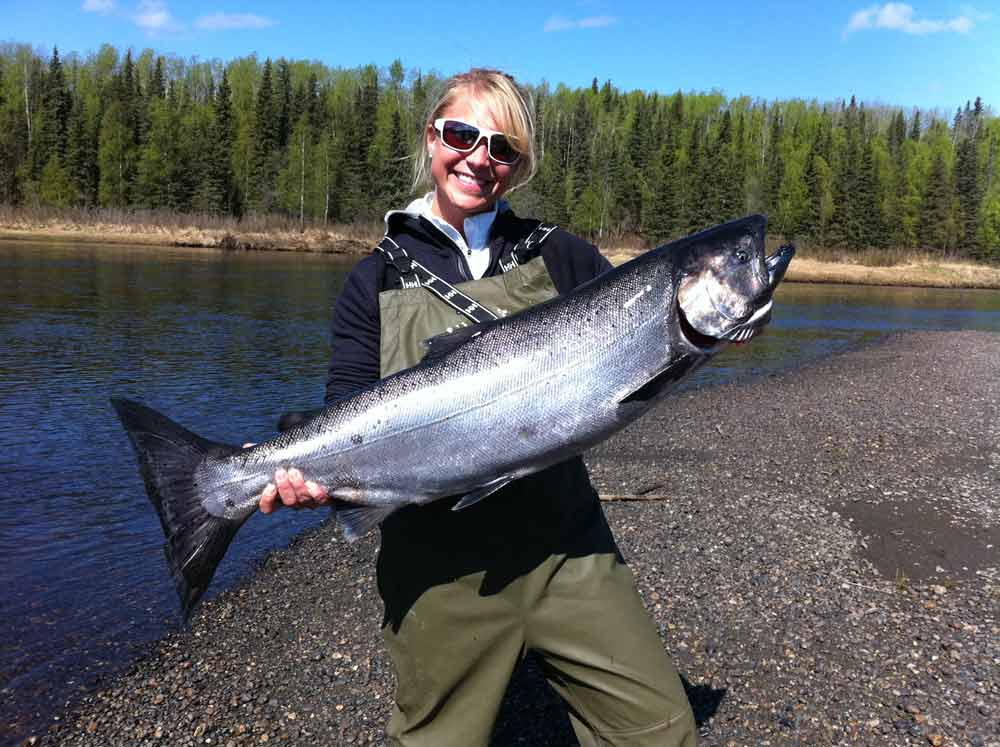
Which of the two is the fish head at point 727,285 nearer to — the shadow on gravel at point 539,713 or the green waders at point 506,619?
the green waders at point 506,619

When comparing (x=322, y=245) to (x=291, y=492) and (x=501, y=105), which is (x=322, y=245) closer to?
(x=501, y=105)

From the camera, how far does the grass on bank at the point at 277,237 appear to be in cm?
6356

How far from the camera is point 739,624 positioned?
5973 mm

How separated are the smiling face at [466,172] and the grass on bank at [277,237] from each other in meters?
55.0

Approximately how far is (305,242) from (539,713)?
229 feet

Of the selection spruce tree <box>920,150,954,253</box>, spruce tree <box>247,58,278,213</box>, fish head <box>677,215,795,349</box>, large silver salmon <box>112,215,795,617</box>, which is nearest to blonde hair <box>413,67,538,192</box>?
large silver salmon <box>112,215,795,617</box>

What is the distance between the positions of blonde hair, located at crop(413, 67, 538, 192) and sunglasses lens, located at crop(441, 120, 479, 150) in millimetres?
90

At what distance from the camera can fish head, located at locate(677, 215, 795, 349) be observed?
9.41 feet

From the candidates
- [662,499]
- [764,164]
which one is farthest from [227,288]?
[764,164]

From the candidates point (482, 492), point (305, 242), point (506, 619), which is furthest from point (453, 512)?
point (305, 242)

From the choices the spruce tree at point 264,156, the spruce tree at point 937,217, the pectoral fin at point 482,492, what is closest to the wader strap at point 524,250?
the pectoral fin at point 482,492

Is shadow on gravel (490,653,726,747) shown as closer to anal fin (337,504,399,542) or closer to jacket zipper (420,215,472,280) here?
anal fin (337,504,399,542)

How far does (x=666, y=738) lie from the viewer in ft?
9.75

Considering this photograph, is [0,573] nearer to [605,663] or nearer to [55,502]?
[55,502]
